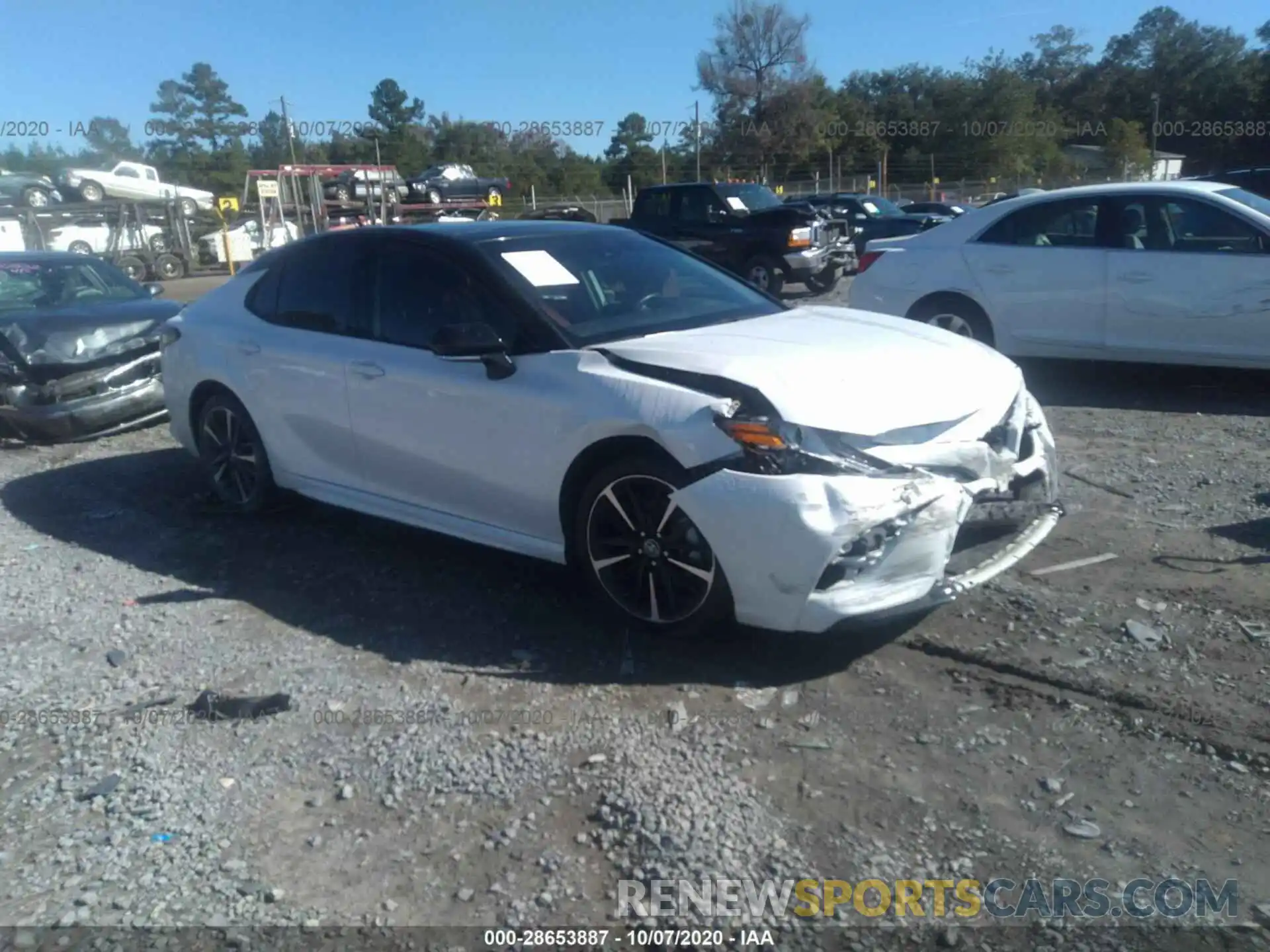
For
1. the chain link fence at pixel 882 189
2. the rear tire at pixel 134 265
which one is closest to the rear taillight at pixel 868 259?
the rear tire at pixel 134 265

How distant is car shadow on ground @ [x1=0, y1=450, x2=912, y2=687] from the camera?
13.7 feet

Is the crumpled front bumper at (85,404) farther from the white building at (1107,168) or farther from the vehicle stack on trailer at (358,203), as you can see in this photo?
the white building at (1107,168)

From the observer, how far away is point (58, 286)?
9383 millimetres

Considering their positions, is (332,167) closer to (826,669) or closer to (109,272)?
(109,272)

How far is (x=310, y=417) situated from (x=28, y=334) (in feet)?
13.3

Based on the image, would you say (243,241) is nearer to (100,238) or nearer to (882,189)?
(100,238)

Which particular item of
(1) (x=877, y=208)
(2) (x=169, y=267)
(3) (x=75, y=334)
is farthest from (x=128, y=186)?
A: (3) (x=75, y=334)

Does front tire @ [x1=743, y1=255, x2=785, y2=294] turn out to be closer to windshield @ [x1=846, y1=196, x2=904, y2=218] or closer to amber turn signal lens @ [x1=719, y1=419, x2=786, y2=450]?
windshield @ [x1=846, y1=196, x2=904, y2=218]

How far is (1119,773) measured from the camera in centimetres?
329

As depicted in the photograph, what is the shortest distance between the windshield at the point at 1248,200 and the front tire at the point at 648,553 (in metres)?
5.67

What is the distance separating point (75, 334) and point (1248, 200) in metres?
8.48

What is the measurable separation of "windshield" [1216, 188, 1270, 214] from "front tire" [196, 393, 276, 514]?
651 centimetres

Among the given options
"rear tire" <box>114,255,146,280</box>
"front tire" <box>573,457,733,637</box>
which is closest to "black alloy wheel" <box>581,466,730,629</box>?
"front tire" <box>573,457,733,637</box>

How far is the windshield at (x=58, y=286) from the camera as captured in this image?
9172mm
